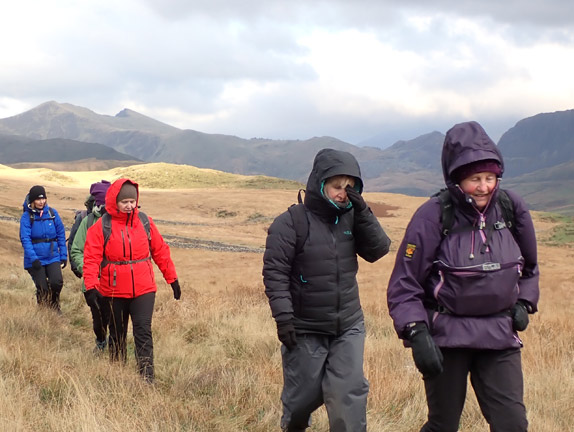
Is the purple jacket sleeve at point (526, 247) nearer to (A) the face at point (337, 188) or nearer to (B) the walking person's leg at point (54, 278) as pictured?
(A) the face at point (337, 188)

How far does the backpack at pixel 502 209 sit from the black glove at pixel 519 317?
0.40m

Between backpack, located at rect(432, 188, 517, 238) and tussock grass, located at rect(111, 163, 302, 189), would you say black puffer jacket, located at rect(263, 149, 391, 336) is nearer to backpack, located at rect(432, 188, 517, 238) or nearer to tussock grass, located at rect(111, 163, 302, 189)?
backpack, located at rect(432, 188, 517, 238)

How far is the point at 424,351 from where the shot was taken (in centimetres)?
287

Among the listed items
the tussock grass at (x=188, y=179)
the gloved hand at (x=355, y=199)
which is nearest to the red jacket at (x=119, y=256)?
the gloved hand at (x=355, y=199)

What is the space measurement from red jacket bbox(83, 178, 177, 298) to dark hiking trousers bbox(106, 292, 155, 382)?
96 millimetres

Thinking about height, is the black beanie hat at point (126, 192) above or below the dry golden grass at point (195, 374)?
above

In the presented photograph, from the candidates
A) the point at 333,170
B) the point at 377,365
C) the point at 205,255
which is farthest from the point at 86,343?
the point at 205,255

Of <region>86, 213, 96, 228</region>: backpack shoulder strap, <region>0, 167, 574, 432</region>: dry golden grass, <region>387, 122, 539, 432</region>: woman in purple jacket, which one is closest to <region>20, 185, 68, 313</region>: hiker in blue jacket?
<region>0, 167, 574, 432</region>: dry golden grass

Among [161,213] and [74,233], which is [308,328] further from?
[161,213]

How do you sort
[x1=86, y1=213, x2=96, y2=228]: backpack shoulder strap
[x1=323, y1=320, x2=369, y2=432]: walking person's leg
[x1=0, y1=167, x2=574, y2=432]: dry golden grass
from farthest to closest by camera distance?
[x1=86, y1=213, x2=96, y2=228]: backpack shoulder strap, [x1=0, y1=167, x2=574, y2=432]: dry golden grass, [x1=323, y1=320, x2=369, y2=432]: walking person's leg

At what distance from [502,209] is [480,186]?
0.21 metres

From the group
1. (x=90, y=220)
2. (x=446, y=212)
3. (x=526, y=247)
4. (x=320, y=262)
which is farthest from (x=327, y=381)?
(x=90, y=220)

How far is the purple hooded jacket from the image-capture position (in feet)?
9.55

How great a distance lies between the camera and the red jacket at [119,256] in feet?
17.0
